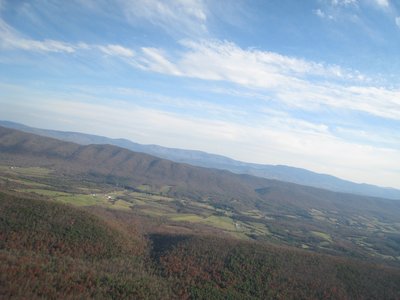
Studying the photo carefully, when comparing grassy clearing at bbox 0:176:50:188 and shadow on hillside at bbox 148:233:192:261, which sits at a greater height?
grassy clearing at bbox 0:176:50:188

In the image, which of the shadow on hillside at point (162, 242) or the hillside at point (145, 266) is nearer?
the hillside at point (145, 266)

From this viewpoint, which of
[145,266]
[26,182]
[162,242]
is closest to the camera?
[145,266]

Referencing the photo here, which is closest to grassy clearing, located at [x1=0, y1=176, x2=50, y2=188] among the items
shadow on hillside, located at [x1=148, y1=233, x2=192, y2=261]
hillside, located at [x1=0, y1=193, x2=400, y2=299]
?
hillside, located at [x1=0, y1=193, x2=400, y2=299]

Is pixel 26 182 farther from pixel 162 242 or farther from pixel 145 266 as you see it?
pixel 145 266

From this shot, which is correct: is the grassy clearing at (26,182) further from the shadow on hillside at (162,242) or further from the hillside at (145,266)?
the shadow on hillside at (162,242)

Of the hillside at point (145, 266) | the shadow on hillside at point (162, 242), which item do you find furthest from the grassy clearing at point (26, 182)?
the shadow on hillside at point (162, 242)

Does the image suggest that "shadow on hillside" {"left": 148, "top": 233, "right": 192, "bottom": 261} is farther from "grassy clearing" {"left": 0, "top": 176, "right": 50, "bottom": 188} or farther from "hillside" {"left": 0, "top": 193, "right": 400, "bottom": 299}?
"grassy clearing" {"left": 0, "top": 176, "right": 50, "bottom": 188}

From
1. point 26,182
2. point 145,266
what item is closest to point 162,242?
point 145,266

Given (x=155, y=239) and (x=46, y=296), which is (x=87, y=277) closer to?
(x=46, y=296)

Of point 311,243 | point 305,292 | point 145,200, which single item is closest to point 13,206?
point 305,292

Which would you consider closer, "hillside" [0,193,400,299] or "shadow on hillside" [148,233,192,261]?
"hillside" [0,193,400,299]

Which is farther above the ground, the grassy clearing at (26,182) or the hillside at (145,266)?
the grassy clearing at (26,182)
